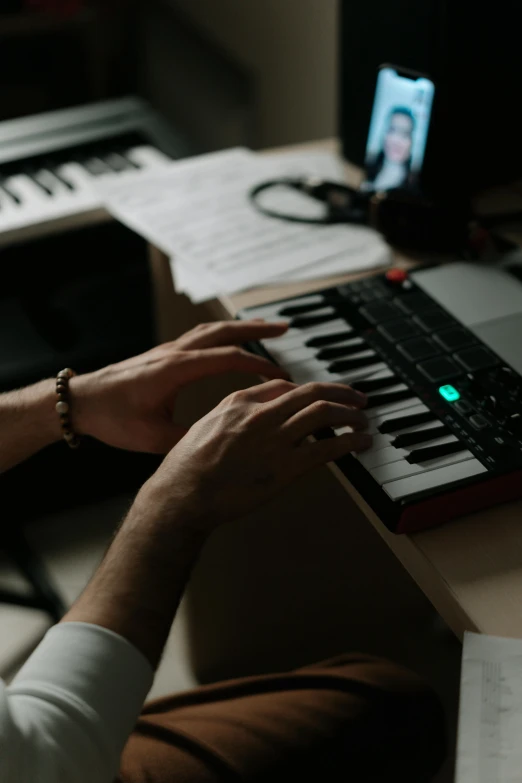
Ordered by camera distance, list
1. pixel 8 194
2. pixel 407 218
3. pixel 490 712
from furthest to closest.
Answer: pixel 8 194 → pixel 407 218 → pixel 490 712

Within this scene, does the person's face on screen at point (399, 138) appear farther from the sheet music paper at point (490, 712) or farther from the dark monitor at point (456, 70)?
the sheet music paper at point (490, 712)

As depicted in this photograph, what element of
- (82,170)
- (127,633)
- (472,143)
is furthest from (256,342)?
(82,170)

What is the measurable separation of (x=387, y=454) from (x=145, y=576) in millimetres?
228

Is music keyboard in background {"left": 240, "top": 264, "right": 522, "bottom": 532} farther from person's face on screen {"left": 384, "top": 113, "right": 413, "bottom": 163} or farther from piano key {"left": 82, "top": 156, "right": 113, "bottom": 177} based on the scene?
piano key {"left": 82, "top": 156, "right": 113, "bottom": 177}

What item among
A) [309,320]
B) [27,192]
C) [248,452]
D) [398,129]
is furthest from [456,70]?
[27,192]

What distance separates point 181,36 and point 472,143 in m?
1.40

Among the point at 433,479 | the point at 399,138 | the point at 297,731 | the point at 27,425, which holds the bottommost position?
the point at 297,731

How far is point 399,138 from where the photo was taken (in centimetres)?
110

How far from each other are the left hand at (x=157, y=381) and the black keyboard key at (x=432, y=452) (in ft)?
0.60

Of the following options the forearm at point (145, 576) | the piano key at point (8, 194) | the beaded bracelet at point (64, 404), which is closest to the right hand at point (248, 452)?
Answer: the forearm at point (145, 576)

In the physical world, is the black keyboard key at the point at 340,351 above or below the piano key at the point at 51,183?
above

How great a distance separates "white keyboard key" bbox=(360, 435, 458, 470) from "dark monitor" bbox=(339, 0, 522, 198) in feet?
1.65

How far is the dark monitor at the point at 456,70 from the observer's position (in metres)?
1.03

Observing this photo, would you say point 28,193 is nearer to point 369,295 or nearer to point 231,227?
point 231,227
